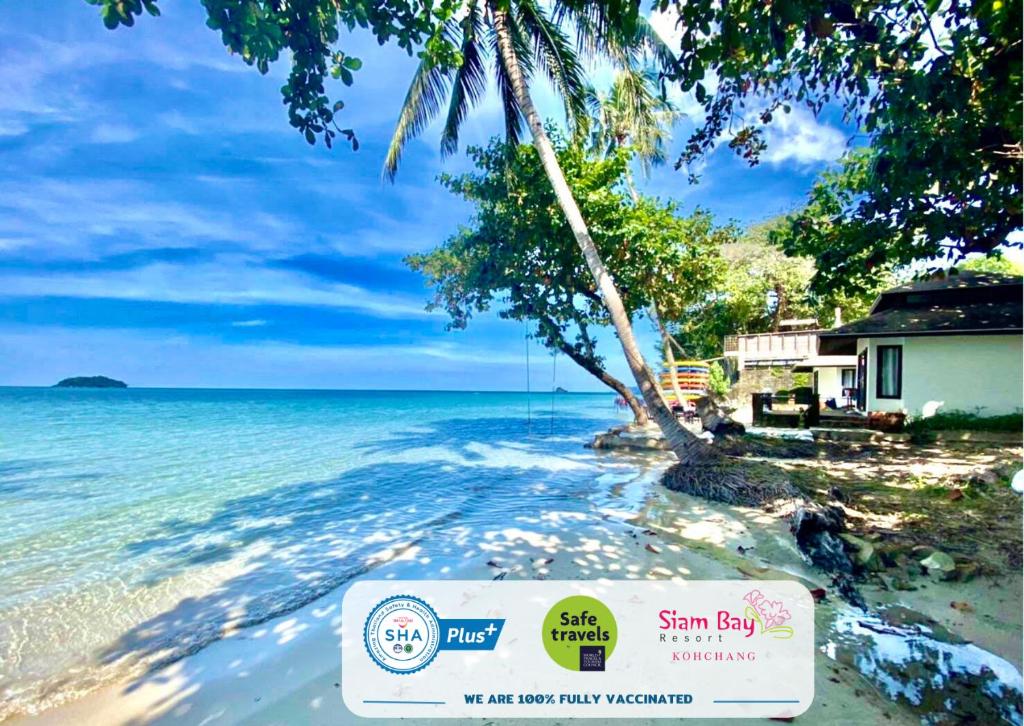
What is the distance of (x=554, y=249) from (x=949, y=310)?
11.9 metres

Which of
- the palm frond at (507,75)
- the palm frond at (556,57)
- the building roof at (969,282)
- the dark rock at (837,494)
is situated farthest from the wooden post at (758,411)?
the palm frond at (507,75)

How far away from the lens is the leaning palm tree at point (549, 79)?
348 inches

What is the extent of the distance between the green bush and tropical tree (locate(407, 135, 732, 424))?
24.7 feet

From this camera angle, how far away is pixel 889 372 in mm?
13891

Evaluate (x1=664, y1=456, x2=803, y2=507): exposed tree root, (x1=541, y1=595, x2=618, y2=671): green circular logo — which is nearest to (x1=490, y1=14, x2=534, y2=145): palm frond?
(x1=664, y1=456, x2=803, y2=507): exposed tree root

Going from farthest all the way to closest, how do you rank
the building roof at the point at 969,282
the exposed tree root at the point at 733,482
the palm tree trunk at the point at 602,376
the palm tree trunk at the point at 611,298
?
1. the palm tree trunk at the point at 602,376
2. the building roof at the point at 969,282
3. the palm tree trunk at the point at 611,298
4. the exposed tree root at the point at 733,482

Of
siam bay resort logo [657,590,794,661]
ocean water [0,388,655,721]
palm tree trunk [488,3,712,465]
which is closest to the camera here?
siam bay resort logo [657,590,794,661]

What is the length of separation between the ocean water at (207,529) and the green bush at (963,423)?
24.6ft

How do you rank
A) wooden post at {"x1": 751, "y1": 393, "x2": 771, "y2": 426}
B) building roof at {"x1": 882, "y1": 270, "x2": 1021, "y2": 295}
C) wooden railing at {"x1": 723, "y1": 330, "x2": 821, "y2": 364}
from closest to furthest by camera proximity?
1. building roof at {"x1": 882, "y1": 270, "x2": 1021, "y2": 295}
2. wooden post at {"x1": 751, "y1": 393, "x2": 771, "y2": 426}
3. wooden railing at {"x1": 723, "y1": 330, "x2": 821, "y2": 364}

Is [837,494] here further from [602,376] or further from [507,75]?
[602,376]

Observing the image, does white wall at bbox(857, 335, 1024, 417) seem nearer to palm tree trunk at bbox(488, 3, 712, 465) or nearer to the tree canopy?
palm tree trunk at bbox(488, 3, 712, 465)

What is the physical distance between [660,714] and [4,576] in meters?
7.29

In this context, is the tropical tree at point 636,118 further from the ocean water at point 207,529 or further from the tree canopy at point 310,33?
the ocean water at point 207,529

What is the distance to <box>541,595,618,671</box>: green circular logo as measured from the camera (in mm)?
2910
